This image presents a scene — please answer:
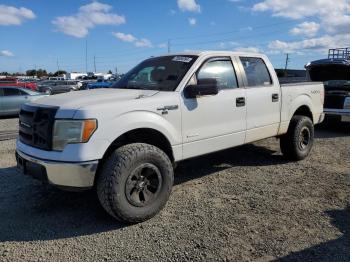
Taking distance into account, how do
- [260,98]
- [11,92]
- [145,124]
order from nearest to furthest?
1. [145,124]
2. [260,98]
3. [11,92]

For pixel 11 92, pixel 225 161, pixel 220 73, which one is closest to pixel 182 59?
pixel 220 73

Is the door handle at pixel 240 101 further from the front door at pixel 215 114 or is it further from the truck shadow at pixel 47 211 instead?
the truck shadow at pixel 47 211

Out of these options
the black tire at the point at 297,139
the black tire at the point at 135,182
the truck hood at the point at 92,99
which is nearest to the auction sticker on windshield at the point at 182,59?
the truck hood at the point at 92,99

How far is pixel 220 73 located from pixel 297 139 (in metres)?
2.18

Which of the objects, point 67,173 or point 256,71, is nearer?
point 67,173

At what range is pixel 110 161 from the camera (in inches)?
156

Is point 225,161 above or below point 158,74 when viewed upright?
below

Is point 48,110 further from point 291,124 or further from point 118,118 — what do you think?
point 291,124

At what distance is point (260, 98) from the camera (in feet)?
19.1

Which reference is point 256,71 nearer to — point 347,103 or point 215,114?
point 215,114

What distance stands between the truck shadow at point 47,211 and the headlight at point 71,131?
3.01 ft

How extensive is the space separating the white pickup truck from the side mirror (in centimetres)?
1

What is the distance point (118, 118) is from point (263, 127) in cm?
272

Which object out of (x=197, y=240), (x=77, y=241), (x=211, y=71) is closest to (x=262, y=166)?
(x=211, y=71)
